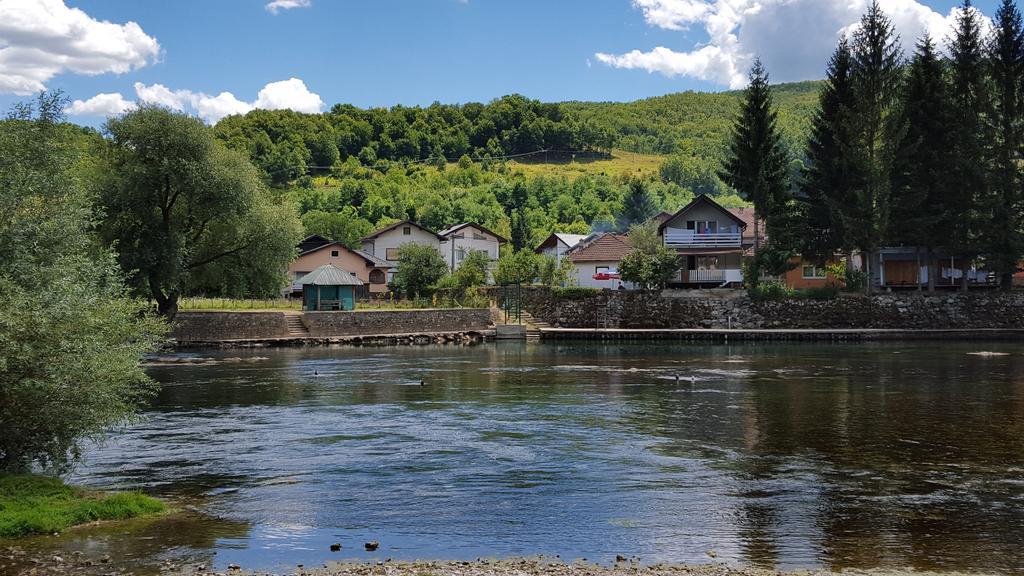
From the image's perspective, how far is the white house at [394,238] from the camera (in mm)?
94875

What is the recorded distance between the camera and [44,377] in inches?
579

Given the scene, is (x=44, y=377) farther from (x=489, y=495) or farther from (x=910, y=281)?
(x=910, y=281)

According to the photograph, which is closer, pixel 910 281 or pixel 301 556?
pixel 301 556

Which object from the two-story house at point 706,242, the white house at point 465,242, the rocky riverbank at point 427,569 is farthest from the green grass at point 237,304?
the rocky riverbank at point 427,569

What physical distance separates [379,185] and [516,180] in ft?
80.6

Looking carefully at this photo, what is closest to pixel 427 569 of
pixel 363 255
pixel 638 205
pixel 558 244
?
pixel 363 255

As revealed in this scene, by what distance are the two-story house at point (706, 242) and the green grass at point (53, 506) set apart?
59508mm

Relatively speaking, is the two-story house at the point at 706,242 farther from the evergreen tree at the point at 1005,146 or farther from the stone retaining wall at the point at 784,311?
the evergreen tree at the point at 1005,146

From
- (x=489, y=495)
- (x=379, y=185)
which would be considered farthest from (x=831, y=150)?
(x=379, y=185)

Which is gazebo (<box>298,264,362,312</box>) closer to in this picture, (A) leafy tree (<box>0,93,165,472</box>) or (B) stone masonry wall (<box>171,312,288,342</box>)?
(B) stone masonry wall (<box>171,312,288,342</box>)

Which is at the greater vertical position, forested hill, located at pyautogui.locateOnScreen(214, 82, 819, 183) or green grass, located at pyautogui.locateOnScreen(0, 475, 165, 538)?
forested hill, located at pyautogui.locateOnScreen(214, 82, 819, 183)

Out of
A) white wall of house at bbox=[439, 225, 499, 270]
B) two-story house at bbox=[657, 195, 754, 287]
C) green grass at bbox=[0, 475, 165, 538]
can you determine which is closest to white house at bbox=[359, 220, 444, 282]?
white wall of house at bbox=[439, 225, 499, 270]

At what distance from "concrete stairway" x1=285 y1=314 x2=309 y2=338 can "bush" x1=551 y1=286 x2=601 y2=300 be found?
64.1 ft

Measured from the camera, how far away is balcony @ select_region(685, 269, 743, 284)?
70.5m
